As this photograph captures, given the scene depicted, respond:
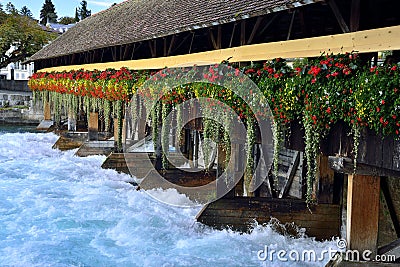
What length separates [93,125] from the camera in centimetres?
1404

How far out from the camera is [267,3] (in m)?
5.77

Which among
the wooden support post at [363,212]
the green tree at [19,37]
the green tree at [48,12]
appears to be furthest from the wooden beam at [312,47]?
the green tree at [48,12]

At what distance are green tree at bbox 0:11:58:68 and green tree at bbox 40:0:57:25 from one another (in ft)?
94.2

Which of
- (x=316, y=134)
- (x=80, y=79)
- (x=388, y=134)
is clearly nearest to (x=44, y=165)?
(x=80, y=79)

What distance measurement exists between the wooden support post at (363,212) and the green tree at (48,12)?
59732 mm

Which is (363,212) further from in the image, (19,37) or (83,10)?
(83,10)

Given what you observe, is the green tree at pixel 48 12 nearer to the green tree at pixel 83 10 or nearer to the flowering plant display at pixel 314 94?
the green tree at pixel 83 10

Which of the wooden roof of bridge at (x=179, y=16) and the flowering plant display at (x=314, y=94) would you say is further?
the wooden roof of bridge at (x=179, y=16)

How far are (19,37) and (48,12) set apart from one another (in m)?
33.0

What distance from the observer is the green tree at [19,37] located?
29594 millimetres

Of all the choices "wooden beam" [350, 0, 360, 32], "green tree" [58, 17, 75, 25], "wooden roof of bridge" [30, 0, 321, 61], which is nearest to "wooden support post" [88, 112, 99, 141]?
"wooden roof of bridge" [30, 0, 321, 61]

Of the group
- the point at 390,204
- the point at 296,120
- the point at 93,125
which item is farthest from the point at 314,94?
the point at 93,125

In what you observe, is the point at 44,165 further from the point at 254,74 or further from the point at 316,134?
the point at 316,134

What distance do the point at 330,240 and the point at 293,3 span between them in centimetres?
325
